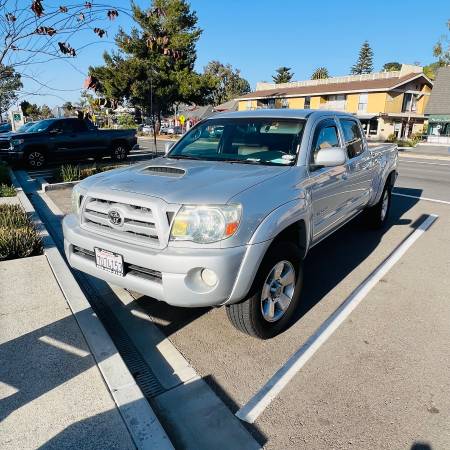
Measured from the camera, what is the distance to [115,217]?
2.91 metres

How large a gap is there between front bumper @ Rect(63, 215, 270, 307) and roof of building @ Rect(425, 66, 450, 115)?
4080 centimetres

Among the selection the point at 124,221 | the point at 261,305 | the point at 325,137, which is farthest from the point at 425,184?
the point at 124,221

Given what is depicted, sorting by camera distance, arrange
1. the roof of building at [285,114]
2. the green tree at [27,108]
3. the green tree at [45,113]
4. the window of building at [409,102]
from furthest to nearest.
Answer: the green tree at [45,113] < the window of building at [409,102] < the green tree at [27,108] < the roof of building at [285,114]

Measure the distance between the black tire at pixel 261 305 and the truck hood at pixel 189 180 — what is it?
571 mm

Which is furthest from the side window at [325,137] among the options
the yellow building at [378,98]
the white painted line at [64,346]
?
the yellow building at [378,98]

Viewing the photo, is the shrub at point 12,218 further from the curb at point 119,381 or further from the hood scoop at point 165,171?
the hood scoop at point 165,171

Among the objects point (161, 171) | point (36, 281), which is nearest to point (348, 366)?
point (161, 171)

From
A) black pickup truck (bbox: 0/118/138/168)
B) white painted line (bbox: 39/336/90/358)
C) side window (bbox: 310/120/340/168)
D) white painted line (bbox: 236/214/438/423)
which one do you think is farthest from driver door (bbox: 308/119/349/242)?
black pickup truck (bbox: 0/118/138/168)

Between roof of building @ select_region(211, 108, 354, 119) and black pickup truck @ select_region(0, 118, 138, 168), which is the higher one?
roof of building @ select_region(211, 108, 354, 119)

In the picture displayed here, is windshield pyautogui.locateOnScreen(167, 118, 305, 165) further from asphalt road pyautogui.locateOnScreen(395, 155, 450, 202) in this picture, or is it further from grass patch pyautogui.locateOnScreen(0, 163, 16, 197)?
asphalt road pyautogui.locateOnScreen(395, 155, 450, 202)

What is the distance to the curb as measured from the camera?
211 cm

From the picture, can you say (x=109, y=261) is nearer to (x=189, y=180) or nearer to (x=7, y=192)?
(x=189, y=180)

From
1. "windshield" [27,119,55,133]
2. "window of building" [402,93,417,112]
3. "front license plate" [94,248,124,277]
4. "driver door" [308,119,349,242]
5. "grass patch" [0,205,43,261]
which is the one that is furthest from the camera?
"window of building" [402,93,417,112]

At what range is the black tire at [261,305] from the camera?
2863mm
